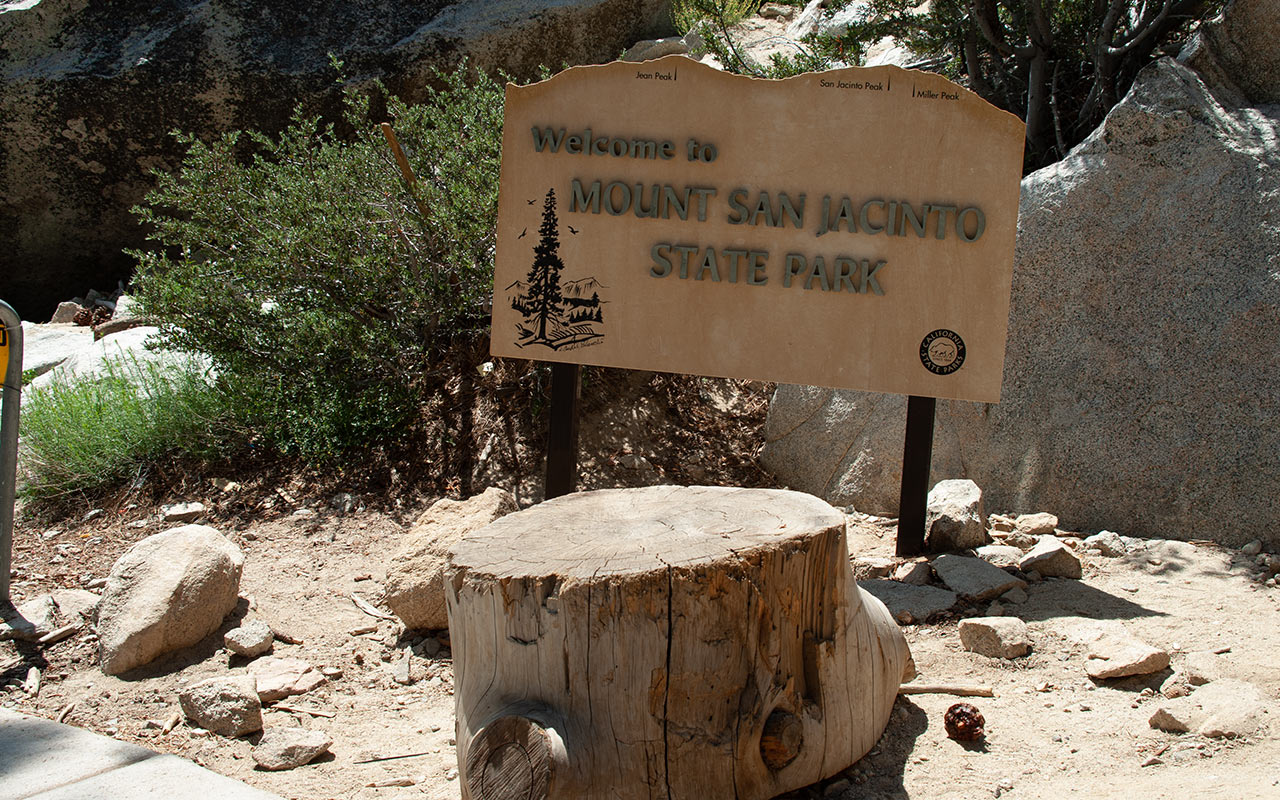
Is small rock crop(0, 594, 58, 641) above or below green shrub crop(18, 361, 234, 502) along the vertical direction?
below

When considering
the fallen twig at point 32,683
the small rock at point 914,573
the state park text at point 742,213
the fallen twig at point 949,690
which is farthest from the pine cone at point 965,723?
the fallen twig at point 32,683

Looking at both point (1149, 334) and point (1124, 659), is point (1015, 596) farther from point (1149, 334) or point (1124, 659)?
point (1149, 334)

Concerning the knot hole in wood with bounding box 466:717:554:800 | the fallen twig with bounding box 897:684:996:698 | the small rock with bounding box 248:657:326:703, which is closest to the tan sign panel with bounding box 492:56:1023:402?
the fallen twig with bounding box 897:684:996:698

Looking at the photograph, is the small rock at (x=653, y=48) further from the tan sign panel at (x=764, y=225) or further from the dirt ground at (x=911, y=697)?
the dirt ground at (x=911, y=697)

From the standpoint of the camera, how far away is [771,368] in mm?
4285

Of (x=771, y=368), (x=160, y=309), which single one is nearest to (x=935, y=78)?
(x=771, y=368)

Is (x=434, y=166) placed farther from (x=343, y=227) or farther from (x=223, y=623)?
(x=223, y=623)

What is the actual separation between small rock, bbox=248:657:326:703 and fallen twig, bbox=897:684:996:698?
1906 mm

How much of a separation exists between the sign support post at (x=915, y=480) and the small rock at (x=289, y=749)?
246 cm

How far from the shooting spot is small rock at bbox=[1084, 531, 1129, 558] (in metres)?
4.24

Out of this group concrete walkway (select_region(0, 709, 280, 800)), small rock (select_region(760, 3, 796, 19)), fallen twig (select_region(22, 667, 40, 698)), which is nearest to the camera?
concrete walkway (select_region(0, 709, 280, 800))

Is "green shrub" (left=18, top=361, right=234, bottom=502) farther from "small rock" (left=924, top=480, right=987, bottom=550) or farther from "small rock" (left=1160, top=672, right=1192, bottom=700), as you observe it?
"small rock" (left=1160, top=672, right=1192, bottom=700)

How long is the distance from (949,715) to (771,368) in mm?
1784

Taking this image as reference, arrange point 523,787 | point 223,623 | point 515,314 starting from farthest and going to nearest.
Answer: point 515,314
point 223,623
point 523,787
